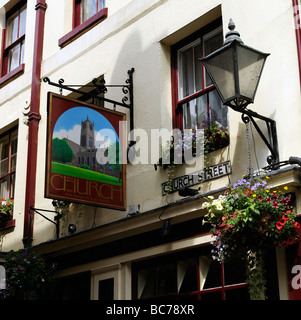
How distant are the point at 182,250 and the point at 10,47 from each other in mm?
7472

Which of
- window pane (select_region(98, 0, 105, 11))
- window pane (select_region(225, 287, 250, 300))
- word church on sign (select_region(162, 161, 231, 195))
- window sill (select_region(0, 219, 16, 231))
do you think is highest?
window pane (select_region(98, 0, 105, 11))

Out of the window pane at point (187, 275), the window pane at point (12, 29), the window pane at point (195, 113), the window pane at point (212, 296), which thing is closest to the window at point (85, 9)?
the window pane at point (12, 29)

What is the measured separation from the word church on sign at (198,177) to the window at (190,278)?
93 centimetres

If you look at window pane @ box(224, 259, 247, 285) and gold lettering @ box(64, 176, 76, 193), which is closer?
window pane @ box(224, 259, 247, 285)

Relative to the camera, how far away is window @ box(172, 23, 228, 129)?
970 centimetres

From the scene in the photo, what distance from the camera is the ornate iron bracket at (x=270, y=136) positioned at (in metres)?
8.17

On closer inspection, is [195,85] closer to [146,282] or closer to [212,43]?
[212,43]

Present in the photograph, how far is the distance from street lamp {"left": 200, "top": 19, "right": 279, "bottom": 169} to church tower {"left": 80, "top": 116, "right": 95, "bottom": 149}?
95.7 inches

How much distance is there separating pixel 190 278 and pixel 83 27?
5411 mm

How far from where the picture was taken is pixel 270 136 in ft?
27.6

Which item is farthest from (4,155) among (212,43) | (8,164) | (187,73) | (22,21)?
(212,43)

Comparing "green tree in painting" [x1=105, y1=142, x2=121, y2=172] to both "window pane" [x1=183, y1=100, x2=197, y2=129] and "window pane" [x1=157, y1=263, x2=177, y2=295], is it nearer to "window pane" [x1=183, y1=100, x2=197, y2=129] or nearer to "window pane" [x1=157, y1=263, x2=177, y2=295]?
"window pane" [x1=183, y1=100, x2=197, y2=129]

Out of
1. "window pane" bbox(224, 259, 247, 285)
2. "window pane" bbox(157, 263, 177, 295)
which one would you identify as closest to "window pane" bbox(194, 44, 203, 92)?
"window pane" bbox(157, 263, 177, 295)

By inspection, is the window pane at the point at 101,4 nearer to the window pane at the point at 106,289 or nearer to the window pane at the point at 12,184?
the window pane at the point at 12,184
